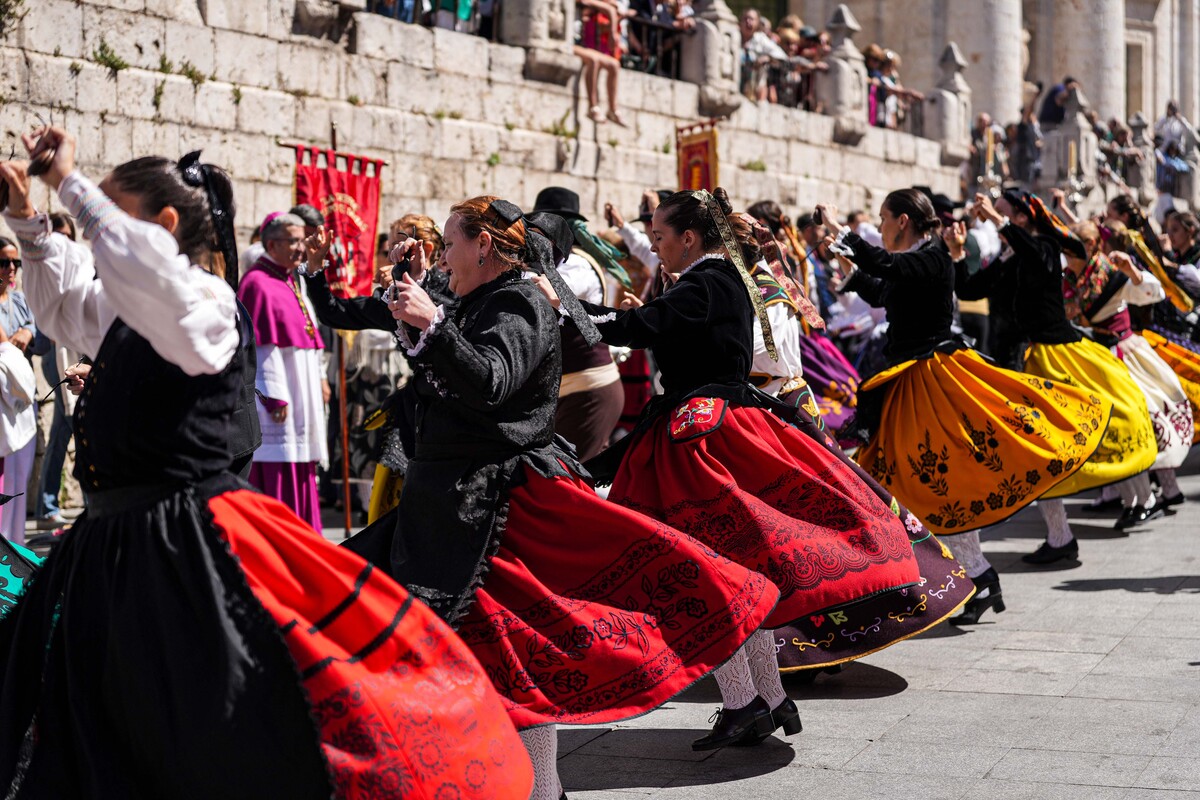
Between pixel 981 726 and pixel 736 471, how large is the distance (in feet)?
3.49

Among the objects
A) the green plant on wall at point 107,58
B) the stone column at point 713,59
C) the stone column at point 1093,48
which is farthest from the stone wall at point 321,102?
the stone column at point 1093,48

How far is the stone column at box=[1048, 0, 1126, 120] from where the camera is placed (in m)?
27.9

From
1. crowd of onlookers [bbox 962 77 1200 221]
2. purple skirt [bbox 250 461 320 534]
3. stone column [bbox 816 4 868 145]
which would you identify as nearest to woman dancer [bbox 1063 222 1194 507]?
purple skirt [bbox 250 461 320 534]

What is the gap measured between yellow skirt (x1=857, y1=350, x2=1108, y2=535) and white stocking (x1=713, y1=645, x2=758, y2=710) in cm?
218

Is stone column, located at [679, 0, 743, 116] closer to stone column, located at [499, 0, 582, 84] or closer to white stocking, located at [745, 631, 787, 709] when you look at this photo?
stone column, located at [499, 0, 582, 84]

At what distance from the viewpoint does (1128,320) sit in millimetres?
9164

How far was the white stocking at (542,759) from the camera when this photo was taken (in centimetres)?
374

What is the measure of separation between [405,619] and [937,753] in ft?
6.68

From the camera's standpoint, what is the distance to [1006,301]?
7.99m

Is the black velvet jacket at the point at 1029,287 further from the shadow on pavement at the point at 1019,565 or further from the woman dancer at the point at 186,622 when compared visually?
the woman dancer at the point at 186,622

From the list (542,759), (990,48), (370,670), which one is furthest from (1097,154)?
(370,670)

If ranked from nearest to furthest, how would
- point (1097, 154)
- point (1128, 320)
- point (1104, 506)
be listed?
point (1128, 320) → point (1104, 506) → point (1097, 154)

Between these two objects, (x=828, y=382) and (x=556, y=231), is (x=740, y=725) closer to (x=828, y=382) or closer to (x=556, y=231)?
(x=556, y=231)

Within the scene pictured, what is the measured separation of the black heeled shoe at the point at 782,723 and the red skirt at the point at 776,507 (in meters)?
0.26
